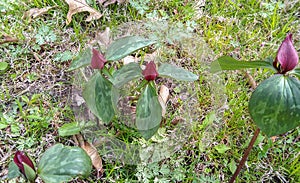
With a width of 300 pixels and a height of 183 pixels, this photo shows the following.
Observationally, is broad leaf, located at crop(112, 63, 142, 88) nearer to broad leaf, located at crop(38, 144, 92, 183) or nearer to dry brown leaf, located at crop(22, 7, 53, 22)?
broad leaf, located at crop(38, 144, 92, 183)

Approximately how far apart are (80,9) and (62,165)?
805 millimetres

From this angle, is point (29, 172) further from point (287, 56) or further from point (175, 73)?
point (287, 56)

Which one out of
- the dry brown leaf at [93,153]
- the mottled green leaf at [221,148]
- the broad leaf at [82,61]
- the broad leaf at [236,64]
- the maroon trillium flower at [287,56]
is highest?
the maroon trillium flower at [287,56]

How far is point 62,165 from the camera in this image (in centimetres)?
96

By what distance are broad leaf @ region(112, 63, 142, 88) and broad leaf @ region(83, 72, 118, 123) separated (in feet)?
0.07

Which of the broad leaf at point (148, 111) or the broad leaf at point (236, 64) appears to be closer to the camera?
the broad leaf at point (236, 64)

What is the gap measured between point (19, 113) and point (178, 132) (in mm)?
558

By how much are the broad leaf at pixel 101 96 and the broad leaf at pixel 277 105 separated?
0.37m

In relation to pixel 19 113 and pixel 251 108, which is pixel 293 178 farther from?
pixel 19 113

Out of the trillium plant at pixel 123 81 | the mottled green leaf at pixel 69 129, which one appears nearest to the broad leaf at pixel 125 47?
the trillium plant at pixel 123 81

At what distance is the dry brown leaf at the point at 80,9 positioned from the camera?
1.57 meters

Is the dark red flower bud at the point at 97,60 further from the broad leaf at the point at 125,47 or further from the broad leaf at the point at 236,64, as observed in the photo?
the broad leaf at the point at 236,64

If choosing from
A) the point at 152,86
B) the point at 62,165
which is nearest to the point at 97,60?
the point at 152,86

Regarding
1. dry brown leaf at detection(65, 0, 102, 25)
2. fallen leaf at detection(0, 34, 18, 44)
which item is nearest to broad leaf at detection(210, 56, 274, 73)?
dry brown leaf at detection(65, 0, 102, 25)
